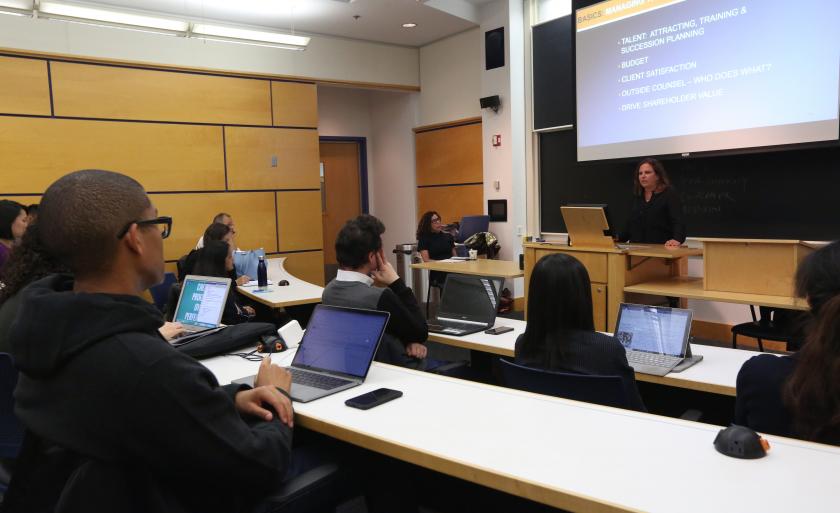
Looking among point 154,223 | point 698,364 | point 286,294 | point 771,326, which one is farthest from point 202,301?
point 771,326

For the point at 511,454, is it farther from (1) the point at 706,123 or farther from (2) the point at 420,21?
(2) the point at 420,21

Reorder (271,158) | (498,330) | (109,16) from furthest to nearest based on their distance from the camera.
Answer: (271,158), (109,16), (498,330)

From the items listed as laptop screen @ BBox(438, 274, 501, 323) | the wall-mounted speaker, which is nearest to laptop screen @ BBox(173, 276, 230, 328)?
laptop screen @ BBox(438, 274, 501, 323)

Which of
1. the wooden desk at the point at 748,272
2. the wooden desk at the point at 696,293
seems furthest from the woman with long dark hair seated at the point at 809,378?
the wooden desk at the point at 748,272

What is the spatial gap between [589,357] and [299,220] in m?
5.73

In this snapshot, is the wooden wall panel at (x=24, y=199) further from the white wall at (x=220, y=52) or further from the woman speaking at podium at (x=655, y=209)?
the woman speaking at podium at (x=655, y=209)

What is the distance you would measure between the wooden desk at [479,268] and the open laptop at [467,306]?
5.69 ft

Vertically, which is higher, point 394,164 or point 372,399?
point 394,164

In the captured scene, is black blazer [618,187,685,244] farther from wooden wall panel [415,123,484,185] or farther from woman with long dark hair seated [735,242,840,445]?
woman with long dark hair seated [735,242,840,445]

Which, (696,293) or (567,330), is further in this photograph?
(696,293)

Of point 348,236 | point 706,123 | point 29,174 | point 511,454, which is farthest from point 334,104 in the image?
point 511,454

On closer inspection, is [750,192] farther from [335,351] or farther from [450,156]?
[335,351]

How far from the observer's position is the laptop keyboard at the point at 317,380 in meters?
2.01

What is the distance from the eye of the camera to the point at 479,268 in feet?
17.7
